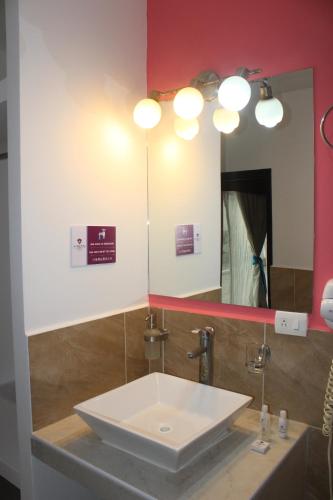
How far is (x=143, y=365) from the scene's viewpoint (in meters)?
1.80

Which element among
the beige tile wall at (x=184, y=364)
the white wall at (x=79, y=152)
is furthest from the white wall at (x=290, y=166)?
the white wall at (x=79, y=152)

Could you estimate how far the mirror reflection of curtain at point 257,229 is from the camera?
57.9 inches

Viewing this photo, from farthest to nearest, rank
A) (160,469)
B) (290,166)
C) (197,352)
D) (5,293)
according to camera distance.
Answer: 1. (5,293)
2. (197,352)
3. (290,166)
4. (160,469)

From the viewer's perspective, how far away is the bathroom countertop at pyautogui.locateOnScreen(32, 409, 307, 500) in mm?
1041

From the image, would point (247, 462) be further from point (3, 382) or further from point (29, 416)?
point (3, 382)

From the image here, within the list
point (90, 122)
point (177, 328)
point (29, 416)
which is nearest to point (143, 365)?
point (177, 328)

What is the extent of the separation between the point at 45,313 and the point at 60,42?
3.37ft

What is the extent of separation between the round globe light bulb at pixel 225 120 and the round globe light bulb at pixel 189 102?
0.08 metres

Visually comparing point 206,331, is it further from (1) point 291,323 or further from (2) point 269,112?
(2) point 269,112

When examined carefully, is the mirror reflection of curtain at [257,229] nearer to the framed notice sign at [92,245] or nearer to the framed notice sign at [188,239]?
the framed notice sign at [188,239]

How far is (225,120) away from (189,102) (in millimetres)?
167

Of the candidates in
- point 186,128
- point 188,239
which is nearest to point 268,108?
point 186,128

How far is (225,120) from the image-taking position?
153cm

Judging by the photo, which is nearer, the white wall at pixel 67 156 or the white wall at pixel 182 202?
the white wall at pixel 67 156
